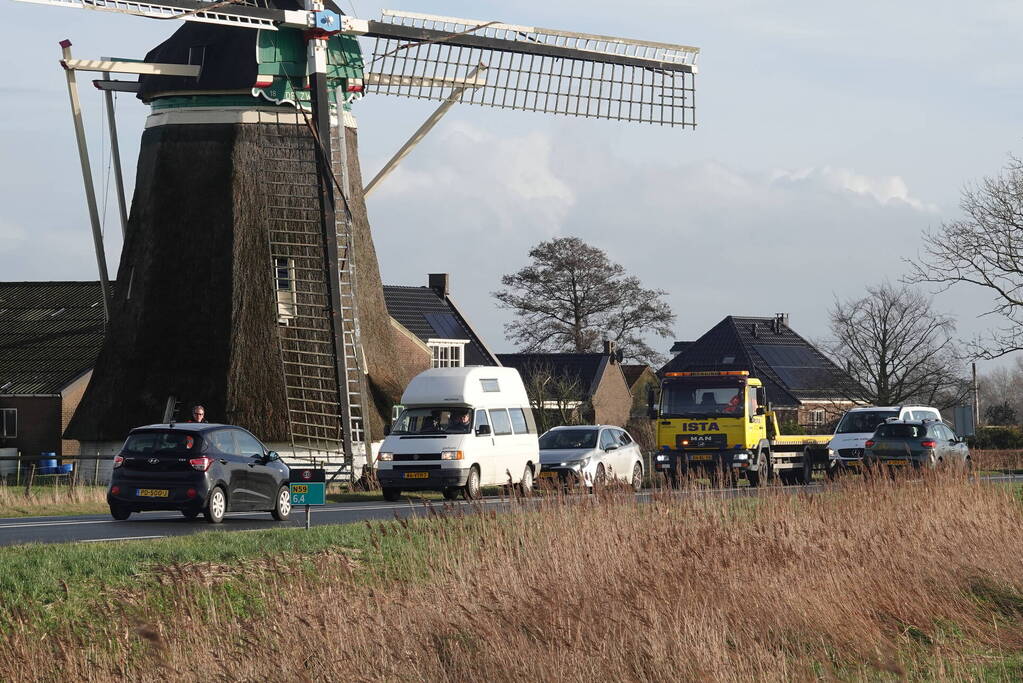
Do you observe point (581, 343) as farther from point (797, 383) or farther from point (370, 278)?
point (370, 278)

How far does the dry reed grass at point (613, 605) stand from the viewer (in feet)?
40.4

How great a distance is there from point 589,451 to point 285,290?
8.96 metres

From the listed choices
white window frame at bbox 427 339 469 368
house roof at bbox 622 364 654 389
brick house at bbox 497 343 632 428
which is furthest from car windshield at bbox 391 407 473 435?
house roof at bbox 622 364 654 389

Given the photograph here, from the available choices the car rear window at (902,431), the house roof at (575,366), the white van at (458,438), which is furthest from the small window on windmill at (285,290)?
the house roof at (575,366)

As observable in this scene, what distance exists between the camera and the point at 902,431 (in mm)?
36250

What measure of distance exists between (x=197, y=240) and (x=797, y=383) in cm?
5754

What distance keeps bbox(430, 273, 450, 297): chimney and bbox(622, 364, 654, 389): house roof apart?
19097 millimetres

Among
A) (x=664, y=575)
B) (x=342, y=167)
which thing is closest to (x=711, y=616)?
(x=664, y=575)

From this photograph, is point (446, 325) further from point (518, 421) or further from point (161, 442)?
point (161, 442)

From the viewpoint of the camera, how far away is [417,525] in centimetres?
1705

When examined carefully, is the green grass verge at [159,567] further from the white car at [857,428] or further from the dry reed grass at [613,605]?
the white car at [857,428]

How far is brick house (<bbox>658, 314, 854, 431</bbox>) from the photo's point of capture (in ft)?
279

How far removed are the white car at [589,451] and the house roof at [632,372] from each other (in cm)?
5545

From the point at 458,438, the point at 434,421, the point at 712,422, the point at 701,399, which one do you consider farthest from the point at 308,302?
the point at 712,422
